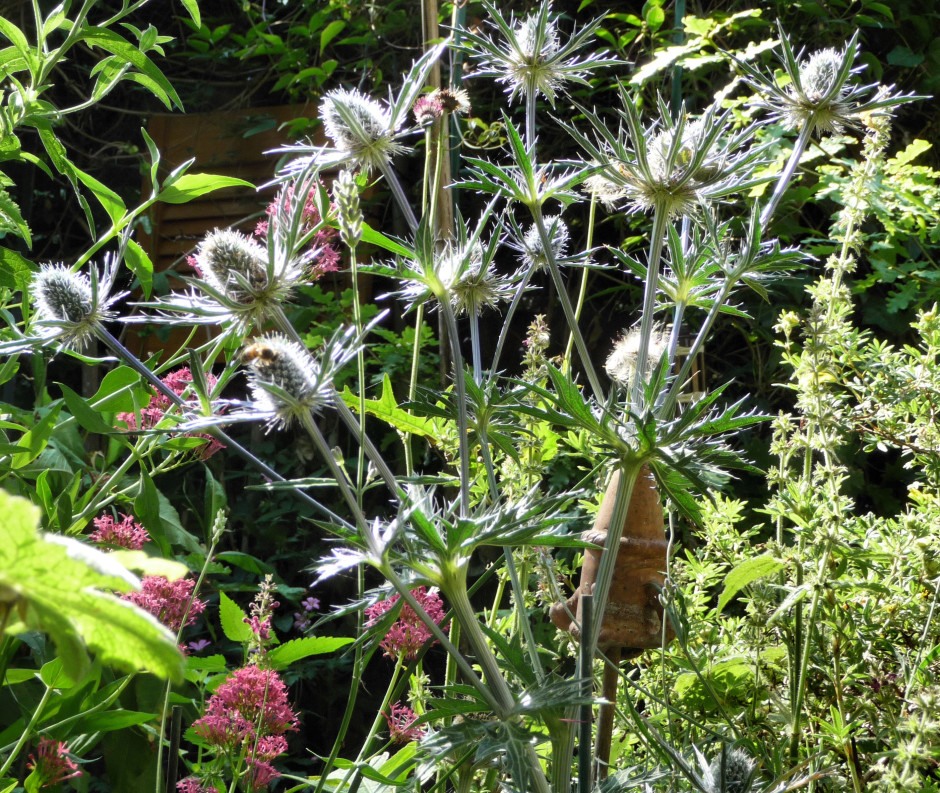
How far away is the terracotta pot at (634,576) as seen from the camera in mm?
803

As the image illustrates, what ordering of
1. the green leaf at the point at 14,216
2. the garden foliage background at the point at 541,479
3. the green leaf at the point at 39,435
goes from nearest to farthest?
the garden foliage background at the point at 541,479 < the green leaf at the point at 39,435 < the green leaf at the point at 14,216

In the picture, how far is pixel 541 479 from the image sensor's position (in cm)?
111

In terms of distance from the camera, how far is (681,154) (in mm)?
723

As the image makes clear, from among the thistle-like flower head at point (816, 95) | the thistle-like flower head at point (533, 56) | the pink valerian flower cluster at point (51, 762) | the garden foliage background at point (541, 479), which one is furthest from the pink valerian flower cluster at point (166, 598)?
the thistle-like flower head at point (816, 95)

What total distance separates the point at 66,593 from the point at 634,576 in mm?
634

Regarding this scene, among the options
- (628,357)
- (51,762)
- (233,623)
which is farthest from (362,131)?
(51,762)

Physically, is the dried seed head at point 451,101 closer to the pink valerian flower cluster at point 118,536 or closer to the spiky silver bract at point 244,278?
the spiky silver bract at point 244,278

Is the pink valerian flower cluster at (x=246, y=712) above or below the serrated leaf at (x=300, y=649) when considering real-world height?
below

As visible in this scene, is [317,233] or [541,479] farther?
[541,479]

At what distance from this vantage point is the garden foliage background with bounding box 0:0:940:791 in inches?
32.5

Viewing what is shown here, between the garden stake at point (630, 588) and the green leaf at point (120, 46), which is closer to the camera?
the garden stake at point (630, 588)

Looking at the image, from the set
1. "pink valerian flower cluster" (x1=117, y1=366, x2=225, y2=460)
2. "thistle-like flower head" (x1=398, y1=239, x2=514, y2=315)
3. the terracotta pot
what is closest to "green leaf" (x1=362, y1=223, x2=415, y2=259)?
"thistle-like flower head" (x1=398, y1=239, x2=514, y2=315)

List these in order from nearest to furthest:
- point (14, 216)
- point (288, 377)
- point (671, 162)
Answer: point (288, 377)
point (671, 162)
point (14, 216)

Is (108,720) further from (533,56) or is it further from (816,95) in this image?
(816,95)
